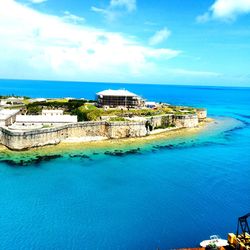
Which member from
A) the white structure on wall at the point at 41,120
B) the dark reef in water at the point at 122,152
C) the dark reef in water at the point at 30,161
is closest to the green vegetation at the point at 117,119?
the white structure on wall at the point at 41,120

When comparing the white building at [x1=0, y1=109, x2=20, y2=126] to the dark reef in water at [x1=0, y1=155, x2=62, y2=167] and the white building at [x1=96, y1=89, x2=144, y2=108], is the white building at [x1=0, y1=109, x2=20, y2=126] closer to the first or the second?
the dark reef in water at [x1=0, y1=155, x2=62, y2=167]

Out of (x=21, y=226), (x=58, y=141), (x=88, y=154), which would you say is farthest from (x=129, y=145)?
(x=21, y=226)

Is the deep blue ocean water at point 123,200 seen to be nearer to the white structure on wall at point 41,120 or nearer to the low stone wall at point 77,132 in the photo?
the low stone wall at point 77,132

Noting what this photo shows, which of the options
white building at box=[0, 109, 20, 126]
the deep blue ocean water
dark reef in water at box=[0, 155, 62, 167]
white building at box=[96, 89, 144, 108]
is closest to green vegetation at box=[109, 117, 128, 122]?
the deep blue ocean water

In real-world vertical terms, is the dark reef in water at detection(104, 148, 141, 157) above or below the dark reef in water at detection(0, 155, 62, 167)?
above

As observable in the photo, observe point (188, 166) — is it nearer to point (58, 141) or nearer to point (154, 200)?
point (154, 200)

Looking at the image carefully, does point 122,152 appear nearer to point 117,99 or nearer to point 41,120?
point 41,120
